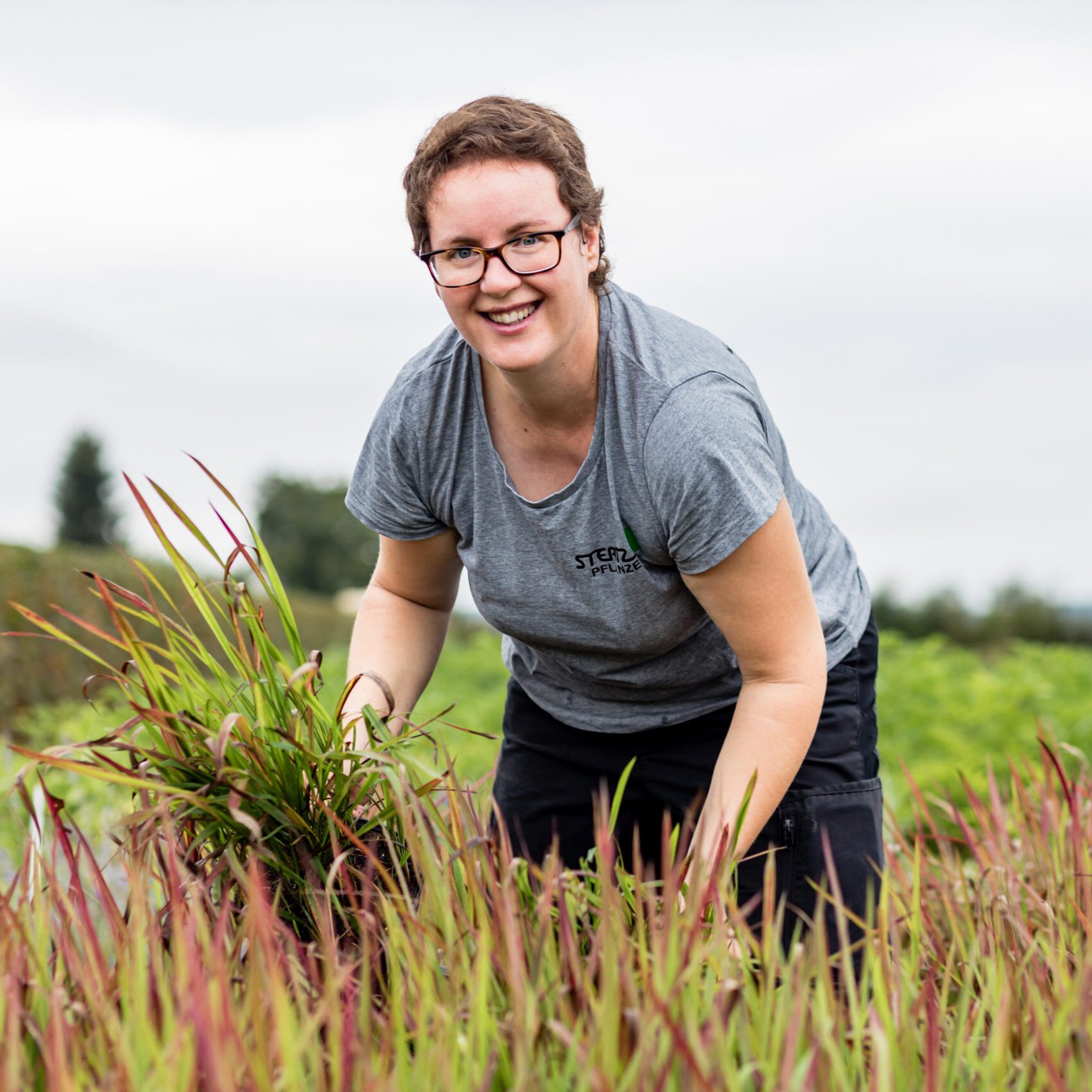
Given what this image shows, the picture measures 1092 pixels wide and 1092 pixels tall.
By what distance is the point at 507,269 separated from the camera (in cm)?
217

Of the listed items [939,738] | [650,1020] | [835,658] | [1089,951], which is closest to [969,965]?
[1089,951]

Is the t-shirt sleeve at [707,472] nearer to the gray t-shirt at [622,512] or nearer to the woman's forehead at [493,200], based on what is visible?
the gray t-shirt at [622,512]

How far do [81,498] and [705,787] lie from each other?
36.5 m

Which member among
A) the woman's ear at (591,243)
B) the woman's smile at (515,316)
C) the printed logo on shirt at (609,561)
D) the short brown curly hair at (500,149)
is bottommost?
the printed logo on shirt at (609,561)

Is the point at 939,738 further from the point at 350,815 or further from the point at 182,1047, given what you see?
the point at 182,1047

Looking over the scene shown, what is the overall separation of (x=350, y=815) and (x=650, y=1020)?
29.0 inches

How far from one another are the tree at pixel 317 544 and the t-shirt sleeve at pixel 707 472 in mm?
34031

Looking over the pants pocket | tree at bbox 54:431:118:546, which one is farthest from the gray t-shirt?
tree at bbox 54:431:118:546

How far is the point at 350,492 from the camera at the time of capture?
2.69 metres

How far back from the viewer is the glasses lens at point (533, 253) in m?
2.19

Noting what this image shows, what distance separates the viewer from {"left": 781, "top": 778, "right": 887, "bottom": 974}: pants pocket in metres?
2.52

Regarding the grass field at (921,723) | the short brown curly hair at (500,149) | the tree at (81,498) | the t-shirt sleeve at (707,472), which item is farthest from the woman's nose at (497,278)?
the tree at (81,498)

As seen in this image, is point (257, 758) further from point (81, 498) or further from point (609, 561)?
point (81, 498)

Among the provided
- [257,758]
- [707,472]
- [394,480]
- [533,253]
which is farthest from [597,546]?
[257,758]
